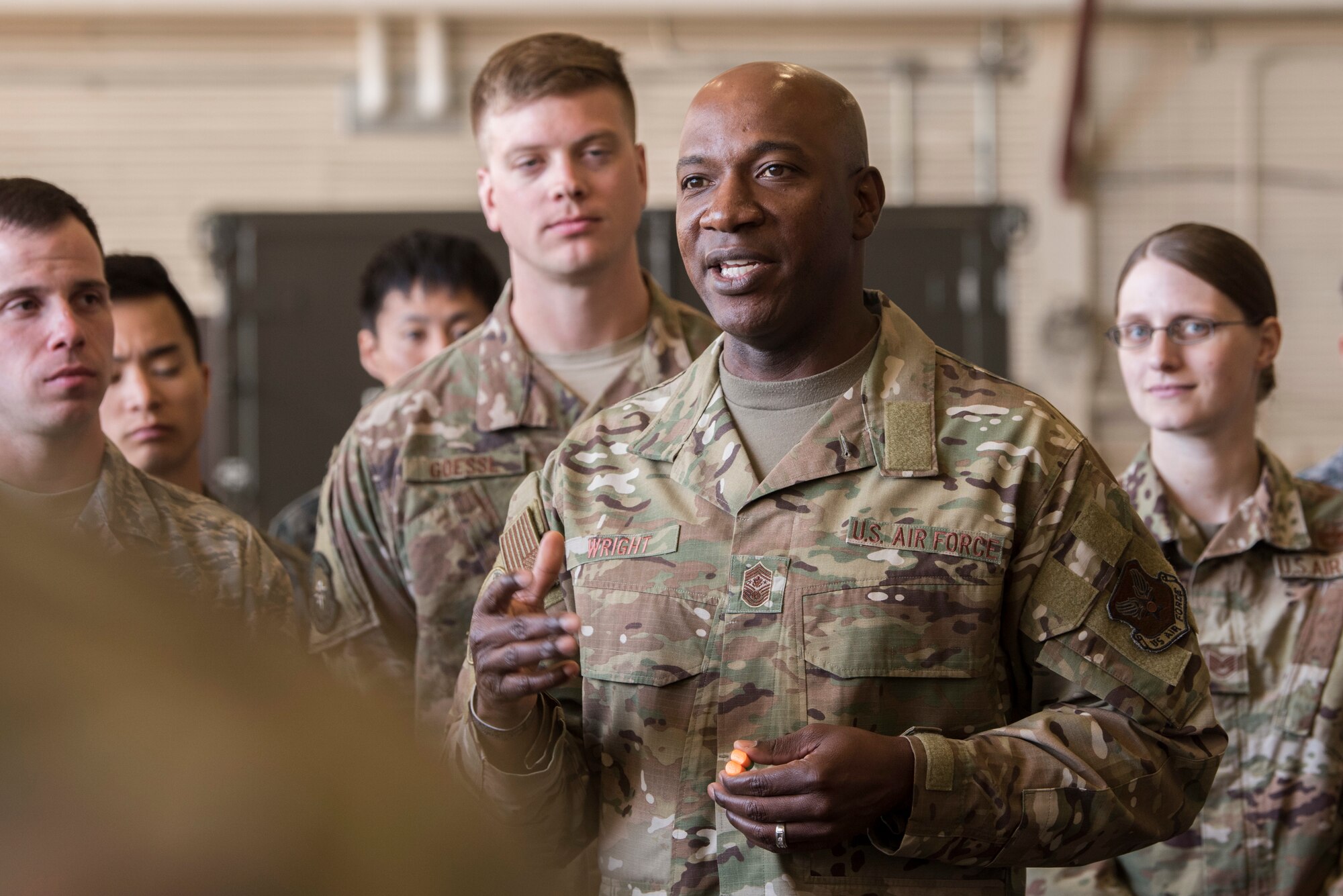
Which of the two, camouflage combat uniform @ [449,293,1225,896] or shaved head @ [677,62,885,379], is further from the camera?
shaved head @ [677,62,885,379]

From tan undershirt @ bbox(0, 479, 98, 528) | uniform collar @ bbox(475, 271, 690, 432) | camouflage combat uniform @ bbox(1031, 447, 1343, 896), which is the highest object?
uniform collar @ bbox(475, 271, 690, 432)

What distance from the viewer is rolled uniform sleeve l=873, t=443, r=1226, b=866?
150 cm

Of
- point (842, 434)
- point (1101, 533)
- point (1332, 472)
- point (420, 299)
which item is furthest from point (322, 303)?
point (1101, 533)

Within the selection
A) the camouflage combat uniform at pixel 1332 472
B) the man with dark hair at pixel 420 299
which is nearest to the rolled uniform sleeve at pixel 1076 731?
the man with dark hair at pixel 420 299

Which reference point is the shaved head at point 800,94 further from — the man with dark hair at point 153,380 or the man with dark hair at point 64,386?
the man with dark hair at point 153,380

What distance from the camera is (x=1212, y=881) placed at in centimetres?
229

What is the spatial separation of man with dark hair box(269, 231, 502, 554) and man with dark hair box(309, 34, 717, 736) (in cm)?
75

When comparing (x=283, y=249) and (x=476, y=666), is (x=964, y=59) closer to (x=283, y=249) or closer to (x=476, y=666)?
(x=283, y=249)

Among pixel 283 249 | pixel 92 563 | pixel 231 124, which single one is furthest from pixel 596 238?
pixel 231 124

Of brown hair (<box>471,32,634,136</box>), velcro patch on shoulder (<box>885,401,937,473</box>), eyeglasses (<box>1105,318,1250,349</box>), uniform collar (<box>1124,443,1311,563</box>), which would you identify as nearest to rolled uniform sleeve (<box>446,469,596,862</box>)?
velcro patch on shoulder (<box>885,401,937,473</box>)

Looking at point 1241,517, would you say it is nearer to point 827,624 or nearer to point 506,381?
point 827,624

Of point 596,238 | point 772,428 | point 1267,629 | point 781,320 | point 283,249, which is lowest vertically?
point 1267,629

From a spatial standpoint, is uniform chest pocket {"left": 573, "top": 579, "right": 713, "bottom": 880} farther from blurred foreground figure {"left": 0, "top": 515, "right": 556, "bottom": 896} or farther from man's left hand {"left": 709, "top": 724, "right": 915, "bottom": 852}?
blurred foreground figure {"left": 0, "top": 515, "right": 556, "bottom": 896}

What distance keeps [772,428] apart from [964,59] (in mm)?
7367
